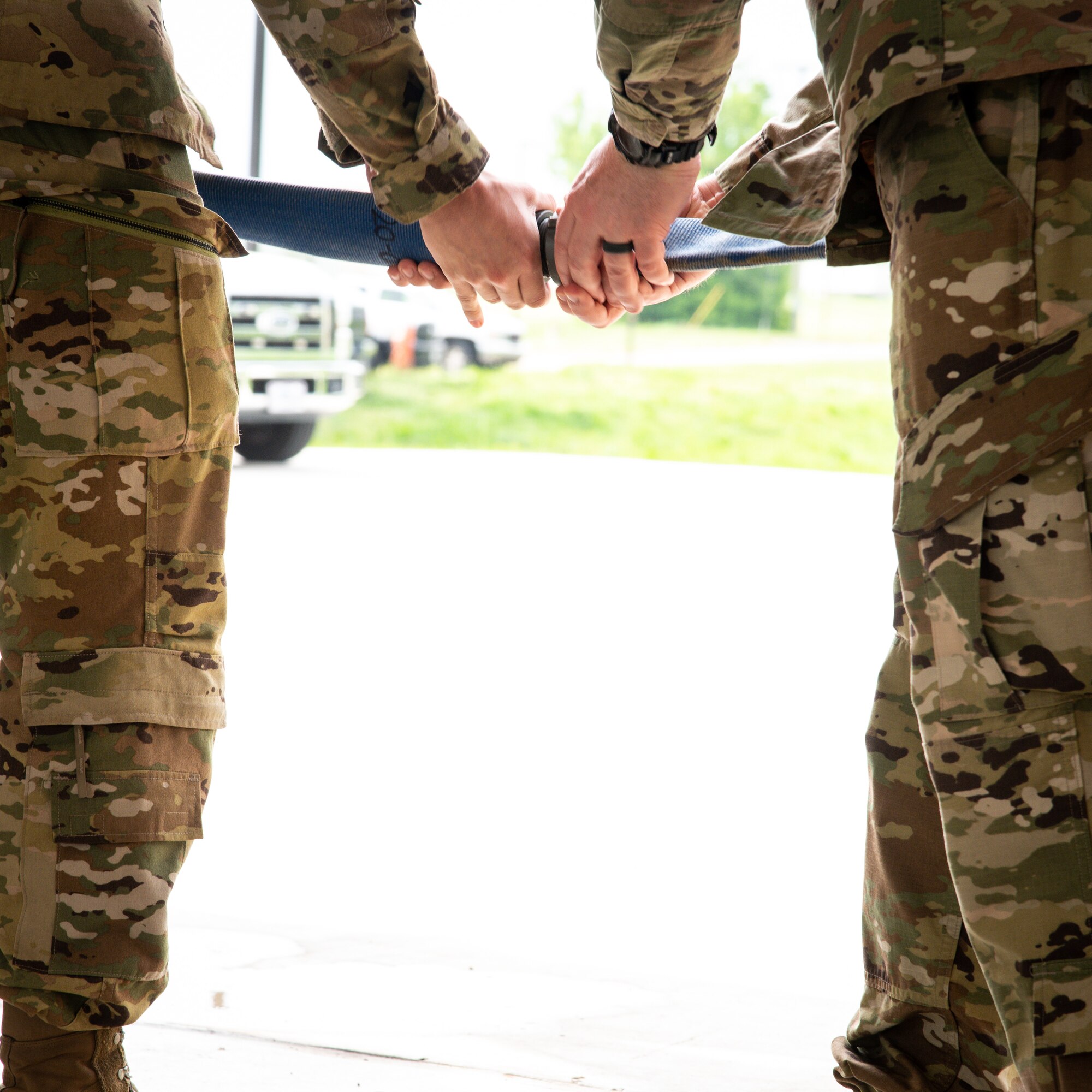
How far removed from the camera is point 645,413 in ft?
38.4

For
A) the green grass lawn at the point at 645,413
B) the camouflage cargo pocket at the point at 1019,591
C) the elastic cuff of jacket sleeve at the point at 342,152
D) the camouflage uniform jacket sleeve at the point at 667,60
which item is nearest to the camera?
the camouflage cargo pocket at the point at 1019,591

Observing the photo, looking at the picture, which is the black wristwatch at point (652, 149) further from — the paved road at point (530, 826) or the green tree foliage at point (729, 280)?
the green tree foliage at point (729, 280)

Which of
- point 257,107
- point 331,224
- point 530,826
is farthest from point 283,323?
point 331,224

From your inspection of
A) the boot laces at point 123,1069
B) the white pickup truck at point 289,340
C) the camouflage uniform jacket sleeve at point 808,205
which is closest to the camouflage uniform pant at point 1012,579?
the camouflage uniform jacket sleeve at point 808,205

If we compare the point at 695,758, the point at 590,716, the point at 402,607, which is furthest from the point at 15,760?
the point at 402,607

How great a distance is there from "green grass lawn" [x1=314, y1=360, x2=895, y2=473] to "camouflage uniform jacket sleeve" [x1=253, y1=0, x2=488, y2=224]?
933cm

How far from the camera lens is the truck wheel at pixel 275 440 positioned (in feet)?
25.3

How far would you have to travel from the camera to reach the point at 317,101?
4.05ft

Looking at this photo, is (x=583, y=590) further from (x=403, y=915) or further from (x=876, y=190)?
(x=876, y=190)

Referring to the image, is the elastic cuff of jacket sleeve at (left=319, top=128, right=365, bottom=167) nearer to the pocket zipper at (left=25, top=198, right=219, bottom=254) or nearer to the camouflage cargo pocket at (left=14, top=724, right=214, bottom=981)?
the pocket zipper at (left=25, top=198, right=219, bottom=254)

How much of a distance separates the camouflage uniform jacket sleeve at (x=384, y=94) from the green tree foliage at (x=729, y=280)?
10170mm

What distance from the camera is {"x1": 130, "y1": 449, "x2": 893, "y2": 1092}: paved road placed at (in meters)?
1.39

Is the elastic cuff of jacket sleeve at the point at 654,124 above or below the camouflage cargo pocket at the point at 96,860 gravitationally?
above

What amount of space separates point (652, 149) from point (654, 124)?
63 millimetres
